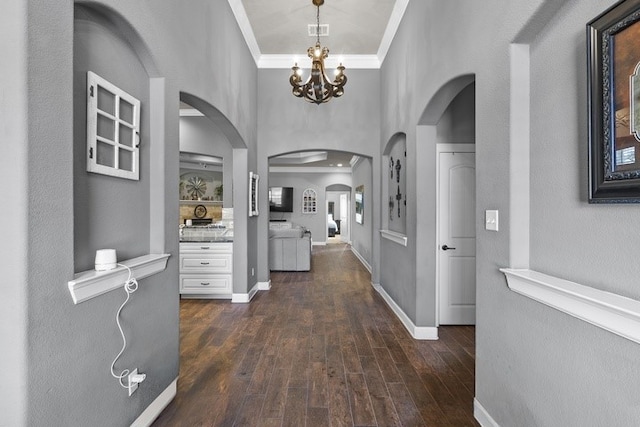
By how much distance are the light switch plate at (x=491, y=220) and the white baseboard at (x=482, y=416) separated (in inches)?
44.4

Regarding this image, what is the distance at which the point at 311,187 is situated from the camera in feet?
39.5

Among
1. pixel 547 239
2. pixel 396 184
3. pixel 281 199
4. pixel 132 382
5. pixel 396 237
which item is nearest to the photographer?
pixel 547 239

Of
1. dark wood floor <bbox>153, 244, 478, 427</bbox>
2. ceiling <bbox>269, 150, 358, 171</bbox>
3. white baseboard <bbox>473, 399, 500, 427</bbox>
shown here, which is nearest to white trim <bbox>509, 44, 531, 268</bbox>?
white baseboard <bbox>473, 399, 500, 427</bbox>

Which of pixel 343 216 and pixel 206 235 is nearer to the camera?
pixel 206 235

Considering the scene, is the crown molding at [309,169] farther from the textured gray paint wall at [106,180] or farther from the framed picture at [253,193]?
the textured gray paint wall at [106,180]

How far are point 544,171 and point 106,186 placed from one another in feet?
7.48

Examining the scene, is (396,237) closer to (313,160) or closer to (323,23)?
(323,23)

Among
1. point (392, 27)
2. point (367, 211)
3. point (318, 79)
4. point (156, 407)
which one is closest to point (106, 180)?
point (156, 407)

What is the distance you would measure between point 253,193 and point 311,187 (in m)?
7.28

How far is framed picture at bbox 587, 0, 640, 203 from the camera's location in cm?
108

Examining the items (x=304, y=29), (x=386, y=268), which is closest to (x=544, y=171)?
(x=386, y=268)

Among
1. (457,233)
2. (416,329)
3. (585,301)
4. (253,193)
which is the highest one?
(253,193)

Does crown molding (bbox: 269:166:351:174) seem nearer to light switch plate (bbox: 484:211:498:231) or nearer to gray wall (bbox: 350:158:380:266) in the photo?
gray wall (bbox: 350:158:380:266)

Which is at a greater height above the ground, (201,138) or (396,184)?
(201,138)
